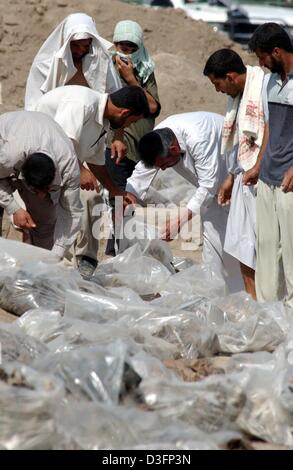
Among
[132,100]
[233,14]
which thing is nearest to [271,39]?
[132,100]

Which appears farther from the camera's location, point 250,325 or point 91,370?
point 250,325

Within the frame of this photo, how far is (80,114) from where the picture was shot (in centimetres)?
717

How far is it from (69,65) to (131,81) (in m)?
0.82

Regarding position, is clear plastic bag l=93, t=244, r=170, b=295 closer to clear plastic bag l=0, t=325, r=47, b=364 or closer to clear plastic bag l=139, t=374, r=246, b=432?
clear plastic bag l=0, t=325, r=47, b=364

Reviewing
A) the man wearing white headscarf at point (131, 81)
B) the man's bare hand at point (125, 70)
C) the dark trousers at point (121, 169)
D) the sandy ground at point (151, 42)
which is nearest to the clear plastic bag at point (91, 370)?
the man wearing white headscarf at point (131, 81)

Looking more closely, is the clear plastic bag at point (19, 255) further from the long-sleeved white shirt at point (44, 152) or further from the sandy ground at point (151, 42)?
the sandy ground at point (151, 42)

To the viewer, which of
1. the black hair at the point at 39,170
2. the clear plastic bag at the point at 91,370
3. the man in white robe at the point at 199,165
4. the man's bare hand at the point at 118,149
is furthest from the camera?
the man's bare hand at the point at 118,149

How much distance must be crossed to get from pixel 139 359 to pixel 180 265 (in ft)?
10.4

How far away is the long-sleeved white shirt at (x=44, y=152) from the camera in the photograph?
6.68 m

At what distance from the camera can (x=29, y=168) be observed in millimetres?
6508

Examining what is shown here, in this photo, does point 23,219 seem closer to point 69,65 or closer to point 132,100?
point 132,100

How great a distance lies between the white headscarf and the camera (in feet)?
26.8

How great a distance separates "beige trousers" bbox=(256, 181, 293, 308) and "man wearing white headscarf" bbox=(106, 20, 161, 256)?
1.86 m

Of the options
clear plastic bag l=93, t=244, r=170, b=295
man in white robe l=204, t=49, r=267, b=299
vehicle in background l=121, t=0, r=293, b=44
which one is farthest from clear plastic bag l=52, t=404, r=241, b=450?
vehicle in background l=121, t=0, r=293, b=44
